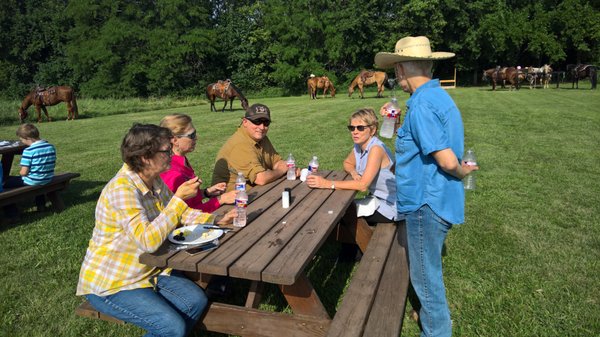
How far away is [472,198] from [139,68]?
47.0 meters

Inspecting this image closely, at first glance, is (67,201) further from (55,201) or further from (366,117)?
(366,117)

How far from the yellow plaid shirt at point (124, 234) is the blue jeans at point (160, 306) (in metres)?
0.07

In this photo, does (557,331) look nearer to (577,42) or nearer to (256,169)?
(256,169)

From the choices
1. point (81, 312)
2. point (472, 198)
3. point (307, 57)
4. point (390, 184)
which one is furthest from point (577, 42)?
point (81, 312)

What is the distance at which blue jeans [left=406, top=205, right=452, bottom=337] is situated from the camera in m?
2.50

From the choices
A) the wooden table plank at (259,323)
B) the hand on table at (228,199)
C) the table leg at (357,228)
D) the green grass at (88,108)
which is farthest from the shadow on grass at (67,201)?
the green grass at (88,108)

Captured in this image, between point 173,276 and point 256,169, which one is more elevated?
point 256,169

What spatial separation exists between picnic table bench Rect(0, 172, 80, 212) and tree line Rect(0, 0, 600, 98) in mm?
37869

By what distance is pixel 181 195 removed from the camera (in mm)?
2740

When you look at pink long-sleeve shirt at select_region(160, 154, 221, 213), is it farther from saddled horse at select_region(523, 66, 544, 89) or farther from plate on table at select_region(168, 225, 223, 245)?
saddled horse at select_region(523, 66, 544, 89)

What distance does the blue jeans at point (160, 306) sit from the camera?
247cm

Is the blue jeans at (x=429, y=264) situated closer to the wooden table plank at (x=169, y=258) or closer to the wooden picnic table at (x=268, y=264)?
the wooden picnic table at (x=268, y=264)

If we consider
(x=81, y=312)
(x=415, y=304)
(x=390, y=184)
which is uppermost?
(x=390, y=184)

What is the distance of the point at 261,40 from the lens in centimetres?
4906
